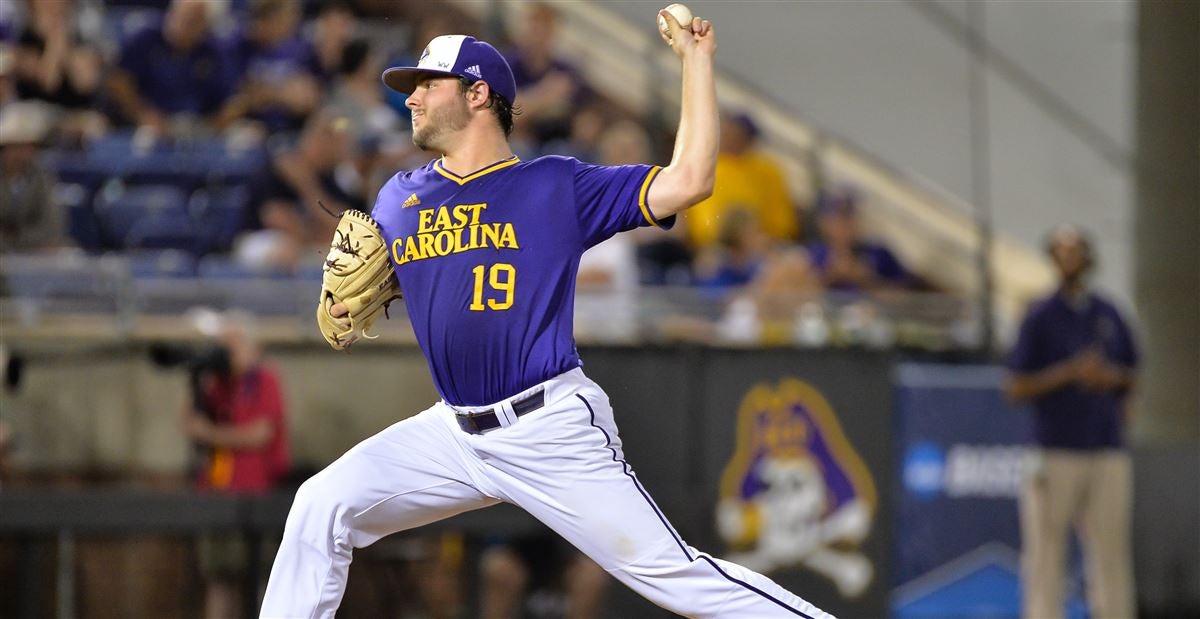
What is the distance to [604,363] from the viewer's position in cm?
897

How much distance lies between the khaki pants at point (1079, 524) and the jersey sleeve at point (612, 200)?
17.4ft

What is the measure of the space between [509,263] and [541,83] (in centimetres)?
654

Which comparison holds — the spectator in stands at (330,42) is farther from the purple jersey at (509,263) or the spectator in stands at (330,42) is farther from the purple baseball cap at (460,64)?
the purple jersey at (509,263)

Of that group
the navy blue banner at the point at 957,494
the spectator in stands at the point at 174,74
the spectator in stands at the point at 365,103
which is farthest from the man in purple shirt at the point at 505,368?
the spectator in stands at the point at 174,74

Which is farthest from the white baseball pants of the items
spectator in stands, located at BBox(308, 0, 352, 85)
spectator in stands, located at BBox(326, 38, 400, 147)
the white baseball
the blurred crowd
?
spectator in stands, located at BBox(308, 0, 352, 85)

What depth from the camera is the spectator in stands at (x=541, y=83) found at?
10688 mm

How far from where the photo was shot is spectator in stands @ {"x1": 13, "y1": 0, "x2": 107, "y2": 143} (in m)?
9.64

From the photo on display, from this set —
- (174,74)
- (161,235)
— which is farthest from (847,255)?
(174,74)

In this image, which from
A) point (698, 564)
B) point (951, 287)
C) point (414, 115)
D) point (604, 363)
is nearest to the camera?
point (698, 564)

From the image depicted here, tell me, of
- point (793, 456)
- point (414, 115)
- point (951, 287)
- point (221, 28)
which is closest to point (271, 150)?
point (221, 28)

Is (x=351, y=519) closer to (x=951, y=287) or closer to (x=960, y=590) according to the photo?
(x=960, y=590)

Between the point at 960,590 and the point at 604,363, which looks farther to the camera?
the point at 960,590

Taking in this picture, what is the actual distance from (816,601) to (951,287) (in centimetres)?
258

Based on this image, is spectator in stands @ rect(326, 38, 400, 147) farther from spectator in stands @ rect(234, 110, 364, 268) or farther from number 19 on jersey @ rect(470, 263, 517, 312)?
number 19 on jersey @ rect(470, 263, 517, 312)
